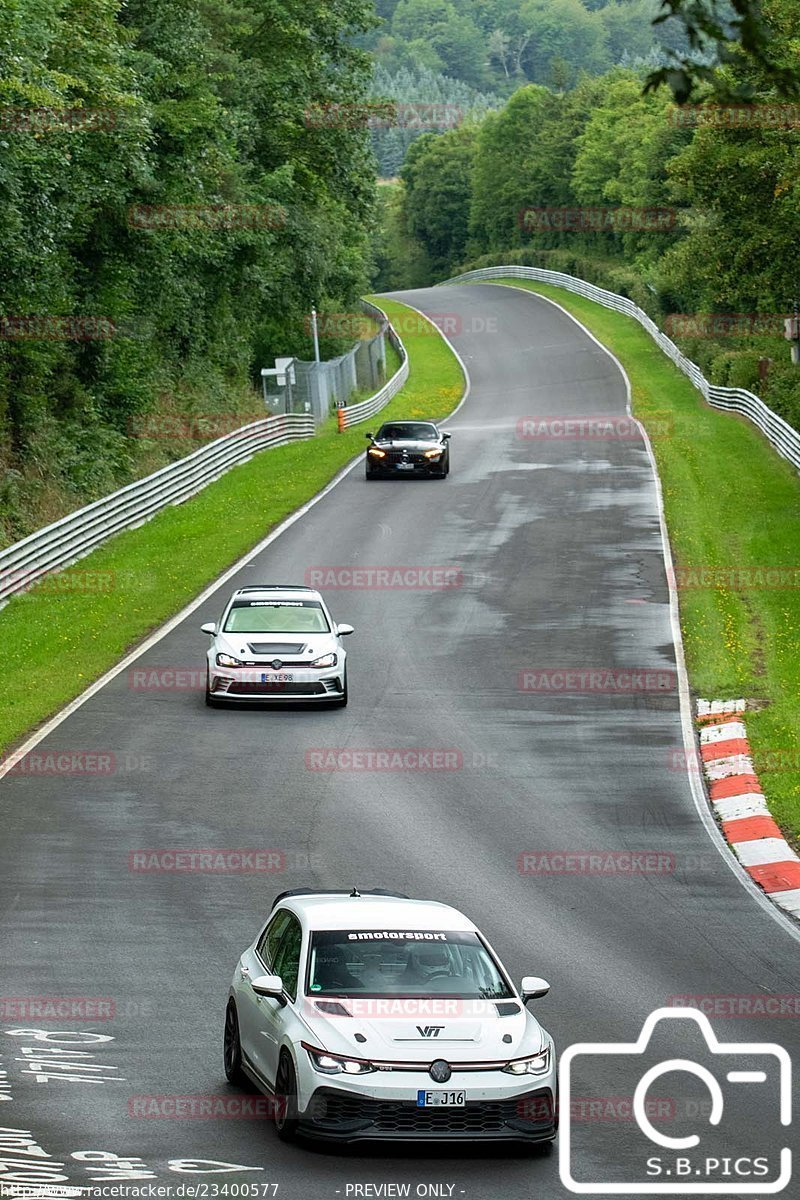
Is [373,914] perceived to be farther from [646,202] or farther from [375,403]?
[646,202]

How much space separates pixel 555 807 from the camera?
18.9 m

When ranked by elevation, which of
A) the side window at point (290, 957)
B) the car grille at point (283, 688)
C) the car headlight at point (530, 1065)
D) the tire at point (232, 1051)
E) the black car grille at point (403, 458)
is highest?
the side window at point (290, 957)

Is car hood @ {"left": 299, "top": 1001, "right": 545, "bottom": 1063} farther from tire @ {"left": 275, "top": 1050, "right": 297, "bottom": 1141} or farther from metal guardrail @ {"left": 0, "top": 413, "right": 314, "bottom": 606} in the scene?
metal guardrail @ {"left": 0, "top": 413, "right": 314, "bottom": 606}

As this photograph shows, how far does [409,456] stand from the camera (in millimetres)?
46188

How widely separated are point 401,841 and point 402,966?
7.00 metres

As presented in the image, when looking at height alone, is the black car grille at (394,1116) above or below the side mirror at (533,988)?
below

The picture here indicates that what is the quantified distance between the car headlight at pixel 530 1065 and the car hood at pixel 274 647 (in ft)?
Answer: 47.3

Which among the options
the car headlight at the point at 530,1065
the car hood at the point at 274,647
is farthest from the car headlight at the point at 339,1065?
the car hood at the point at 274,647

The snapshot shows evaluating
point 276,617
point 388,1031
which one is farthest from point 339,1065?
point 276,617

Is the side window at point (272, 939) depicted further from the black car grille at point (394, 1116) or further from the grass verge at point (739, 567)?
the grass verge at point (739, 567)

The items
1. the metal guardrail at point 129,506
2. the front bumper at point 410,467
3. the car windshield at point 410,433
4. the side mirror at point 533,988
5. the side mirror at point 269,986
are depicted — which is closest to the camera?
the side mirror at point 269,986

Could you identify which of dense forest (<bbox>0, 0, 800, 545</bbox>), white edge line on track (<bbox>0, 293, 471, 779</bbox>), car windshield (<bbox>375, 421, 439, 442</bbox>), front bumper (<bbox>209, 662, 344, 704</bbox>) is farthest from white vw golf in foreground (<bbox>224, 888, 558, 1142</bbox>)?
car windshield (<bbox>375, 421, 439, 442</bbox>)

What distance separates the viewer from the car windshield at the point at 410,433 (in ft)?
155

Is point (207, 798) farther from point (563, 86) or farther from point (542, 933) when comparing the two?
point (563, 86)
